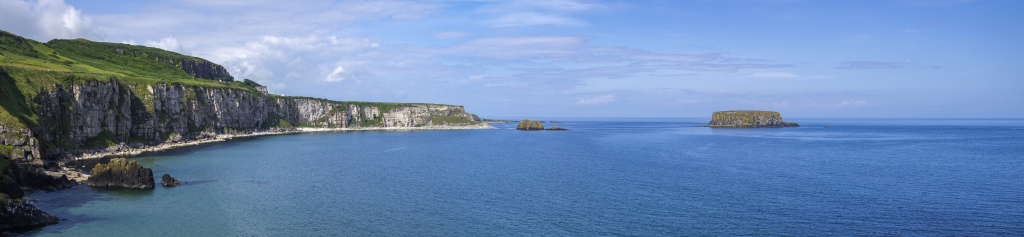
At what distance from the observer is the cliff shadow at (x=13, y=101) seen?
65.2m

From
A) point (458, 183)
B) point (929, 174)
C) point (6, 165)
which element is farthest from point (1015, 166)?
point (6, 165)

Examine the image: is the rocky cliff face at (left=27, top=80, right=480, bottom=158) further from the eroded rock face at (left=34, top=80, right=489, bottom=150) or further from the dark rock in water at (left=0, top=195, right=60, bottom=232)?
the dark rock in water at (left=0, top=195, right=60, bottom=232)

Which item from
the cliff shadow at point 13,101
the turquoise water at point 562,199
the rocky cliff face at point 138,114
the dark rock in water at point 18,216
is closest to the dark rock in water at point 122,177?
the turquoise water at point 562,199

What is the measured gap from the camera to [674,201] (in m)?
45.4

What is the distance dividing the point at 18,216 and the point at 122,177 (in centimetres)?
1828

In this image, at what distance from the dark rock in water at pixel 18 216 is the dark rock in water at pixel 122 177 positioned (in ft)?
50.1

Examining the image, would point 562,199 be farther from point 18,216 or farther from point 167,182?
point 167,182

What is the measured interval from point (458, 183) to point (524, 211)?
15781 mm

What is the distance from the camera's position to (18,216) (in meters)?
34.8

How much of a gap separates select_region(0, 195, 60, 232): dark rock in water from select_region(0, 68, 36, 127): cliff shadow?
117 feet

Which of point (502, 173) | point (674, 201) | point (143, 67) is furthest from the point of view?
point (143, 67)

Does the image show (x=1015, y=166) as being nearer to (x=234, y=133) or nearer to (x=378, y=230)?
(x=378, y=230)

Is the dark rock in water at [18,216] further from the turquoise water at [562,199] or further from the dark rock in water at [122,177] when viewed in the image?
the dark rock in water at [122,177]

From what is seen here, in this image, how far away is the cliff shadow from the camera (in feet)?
214
